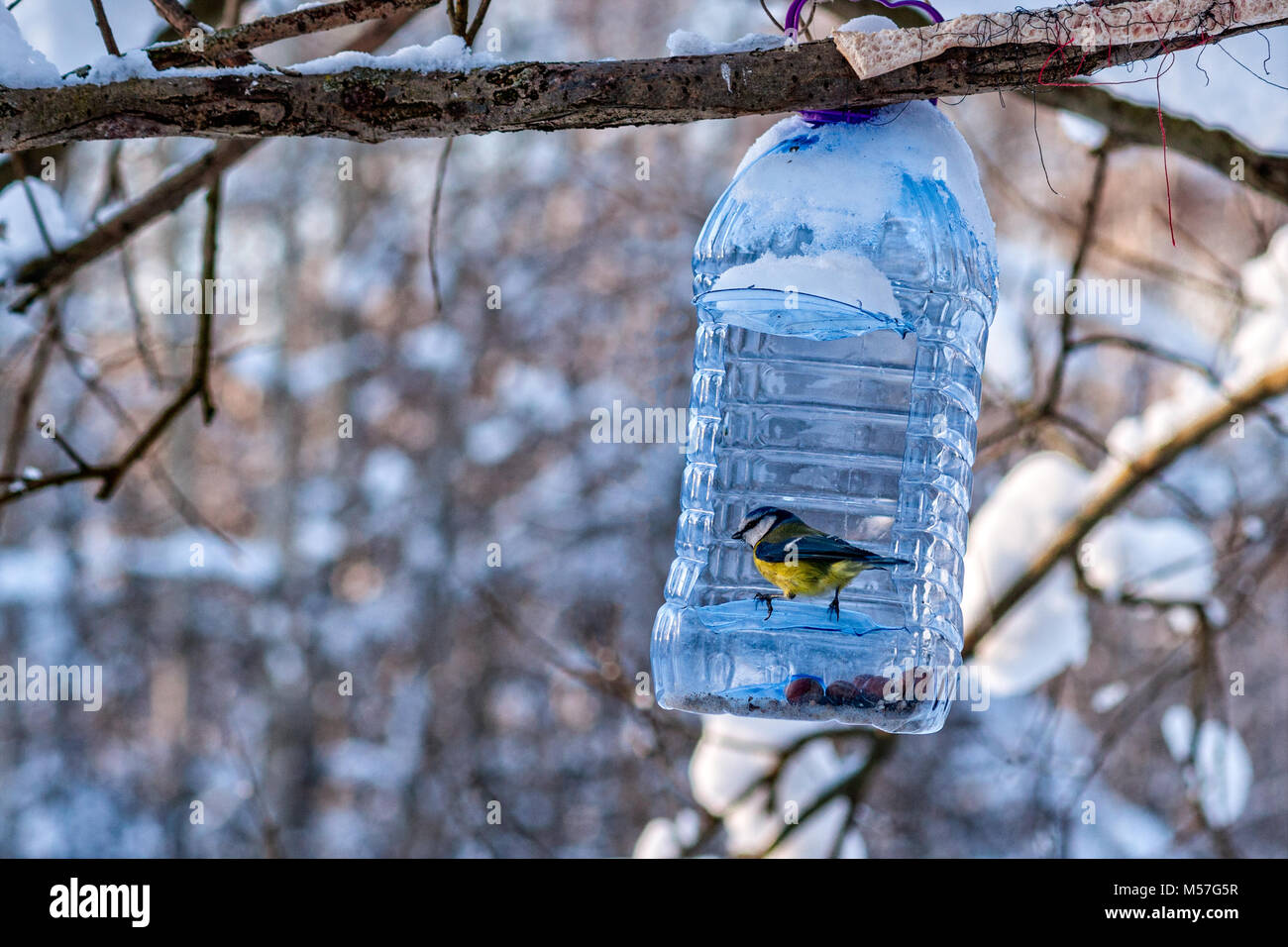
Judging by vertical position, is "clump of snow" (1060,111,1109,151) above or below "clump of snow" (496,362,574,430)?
below

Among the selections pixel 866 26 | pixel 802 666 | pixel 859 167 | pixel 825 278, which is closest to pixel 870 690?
pixel 802 666

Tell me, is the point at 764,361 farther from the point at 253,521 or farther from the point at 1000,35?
the point at 253,521

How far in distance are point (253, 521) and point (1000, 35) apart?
1142 centimetres

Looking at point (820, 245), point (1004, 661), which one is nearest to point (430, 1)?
point (820, 245)

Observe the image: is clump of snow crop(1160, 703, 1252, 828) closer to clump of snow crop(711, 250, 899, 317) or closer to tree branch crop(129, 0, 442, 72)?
clump of snow crop(711, 250, 899, 317)

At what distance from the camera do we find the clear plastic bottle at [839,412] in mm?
2160

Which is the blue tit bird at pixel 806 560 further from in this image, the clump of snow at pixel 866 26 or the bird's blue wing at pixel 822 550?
the clump of snow at pixel 866 26

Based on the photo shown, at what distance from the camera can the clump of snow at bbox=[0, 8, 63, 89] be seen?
1912mm

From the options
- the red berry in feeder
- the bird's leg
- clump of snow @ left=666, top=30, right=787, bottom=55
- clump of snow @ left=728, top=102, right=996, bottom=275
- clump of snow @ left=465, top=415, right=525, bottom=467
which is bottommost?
the red berry in feeder

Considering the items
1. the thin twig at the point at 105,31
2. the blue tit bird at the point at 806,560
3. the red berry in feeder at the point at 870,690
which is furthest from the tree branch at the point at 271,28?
the red berry in feeder at the point at 870,690

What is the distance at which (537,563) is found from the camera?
10398 mm

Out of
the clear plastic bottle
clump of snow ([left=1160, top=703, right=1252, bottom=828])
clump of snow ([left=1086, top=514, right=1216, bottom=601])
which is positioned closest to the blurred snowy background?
clump of snow ([left=1160, top=703, right=1252, bottom=828])

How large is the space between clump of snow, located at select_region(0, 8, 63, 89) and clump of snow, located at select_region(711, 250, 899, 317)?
1.13 m

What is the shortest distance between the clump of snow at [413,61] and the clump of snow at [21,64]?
396mm
